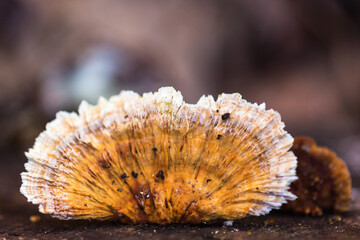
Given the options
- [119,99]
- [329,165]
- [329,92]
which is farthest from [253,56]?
[119,99]

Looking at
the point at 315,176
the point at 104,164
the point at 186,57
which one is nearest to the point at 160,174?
the point at 104,164

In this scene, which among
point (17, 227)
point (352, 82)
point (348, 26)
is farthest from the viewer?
point (352, 82)

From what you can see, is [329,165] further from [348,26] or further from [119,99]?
[348,26]

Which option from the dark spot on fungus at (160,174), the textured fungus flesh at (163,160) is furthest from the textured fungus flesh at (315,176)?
the dark spot on fungus at (160,174)

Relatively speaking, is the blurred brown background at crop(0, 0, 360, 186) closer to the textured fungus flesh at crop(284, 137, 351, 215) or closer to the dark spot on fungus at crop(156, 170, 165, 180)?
the textured fungus flesh at crop(284, 137, 351, 215)

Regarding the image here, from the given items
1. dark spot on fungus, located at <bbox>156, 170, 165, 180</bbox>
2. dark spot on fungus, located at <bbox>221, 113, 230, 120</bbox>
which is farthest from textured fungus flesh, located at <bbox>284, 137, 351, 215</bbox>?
dark spot on fungus, located at <bbox>156, 170, 165, 180</bbox>

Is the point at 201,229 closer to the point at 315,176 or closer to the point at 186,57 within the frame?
the point at 315,176
